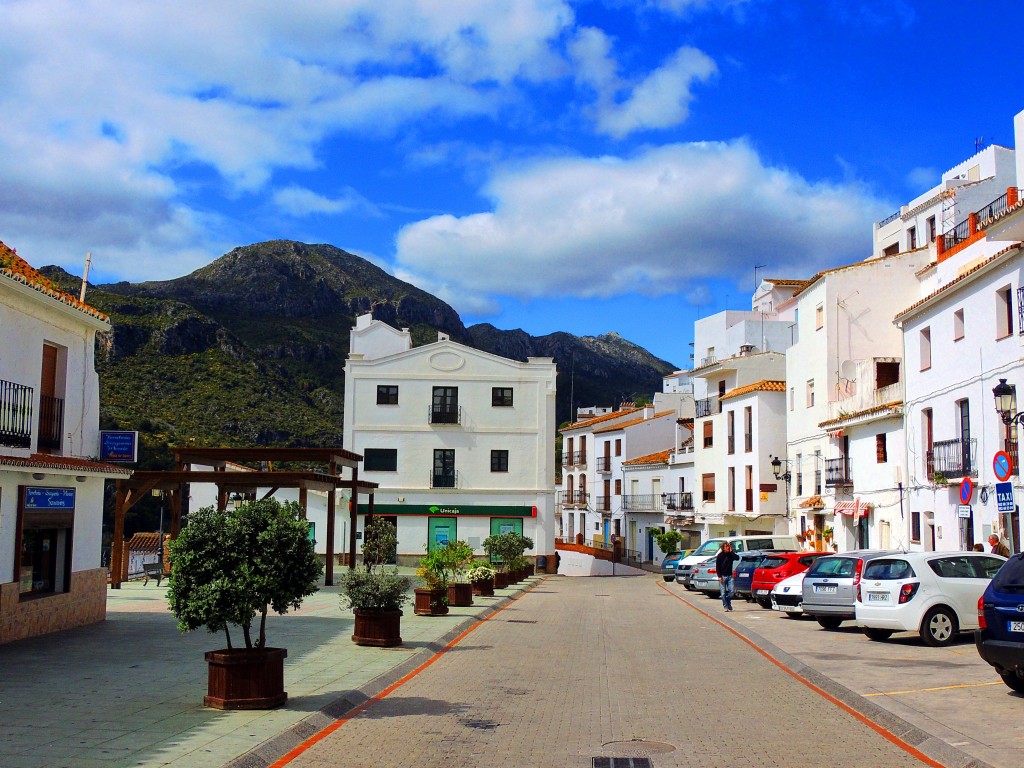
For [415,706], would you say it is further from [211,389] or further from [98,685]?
[211,389]

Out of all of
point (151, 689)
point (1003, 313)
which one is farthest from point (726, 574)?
point (151, 689)

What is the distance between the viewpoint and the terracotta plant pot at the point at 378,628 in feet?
51.3

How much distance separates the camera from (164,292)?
311 feet

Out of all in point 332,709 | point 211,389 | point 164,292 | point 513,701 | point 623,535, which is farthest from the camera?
point 164,292

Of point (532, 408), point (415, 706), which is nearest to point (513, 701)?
point (415, 706)

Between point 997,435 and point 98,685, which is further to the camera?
point 997,435

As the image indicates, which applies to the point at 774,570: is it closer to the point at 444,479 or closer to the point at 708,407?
the point at 444,479

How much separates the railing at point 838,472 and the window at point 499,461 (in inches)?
702

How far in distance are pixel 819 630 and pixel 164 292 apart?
8574 cm

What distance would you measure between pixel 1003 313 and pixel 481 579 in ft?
50.5

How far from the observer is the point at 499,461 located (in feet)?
168

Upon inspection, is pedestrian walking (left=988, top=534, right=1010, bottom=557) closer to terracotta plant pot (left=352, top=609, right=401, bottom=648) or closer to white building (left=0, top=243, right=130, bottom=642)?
terracotta plant pot (left=352, top=609, right=401, bottom=648)

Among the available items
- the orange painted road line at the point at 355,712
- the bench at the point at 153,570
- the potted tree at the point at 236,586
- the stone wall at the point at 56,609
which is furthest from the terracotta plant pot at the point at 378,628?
the bench at the point at 153,570

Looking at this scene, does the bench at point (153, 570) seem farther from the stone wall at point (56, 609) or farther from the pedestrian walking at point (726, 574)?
the pedestrian walking at point (726, 574)
